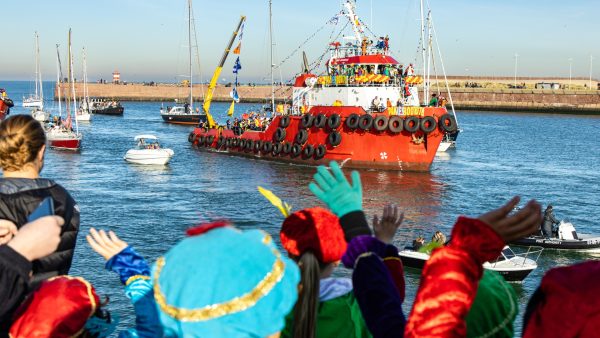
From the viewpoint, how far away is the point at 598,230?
21828mm

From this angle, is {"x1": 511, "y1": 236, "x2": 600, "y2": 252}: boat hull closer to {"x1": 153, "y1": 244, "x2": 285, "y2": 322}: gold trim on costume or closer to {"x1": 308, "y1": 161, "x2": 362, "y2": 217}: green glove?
{"x1": 308, "y1": 161, "x2": 362, "y2": 217}: green glove

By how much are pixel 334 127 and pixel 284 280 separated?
3019 centimetres

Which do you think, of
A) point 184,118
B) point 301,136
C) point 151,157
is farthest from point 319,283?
point 184,118

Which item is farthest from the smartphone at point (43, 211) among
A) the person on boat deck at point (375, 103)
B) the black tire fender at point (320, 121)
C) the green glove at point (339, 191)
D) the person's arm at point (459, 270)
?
the person on boat deck at point (375, 103)

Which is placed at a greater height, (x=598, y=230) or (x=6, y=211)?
(x=6, y=211)

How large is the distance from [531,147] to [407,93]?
73.4 ft

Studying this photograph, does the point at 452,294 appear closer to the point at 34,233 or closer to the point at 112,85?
the point at 34,233

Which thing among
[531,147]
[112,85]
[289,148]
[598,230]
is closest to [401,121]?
[289,148]

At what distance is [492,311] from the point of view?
84.4 inches

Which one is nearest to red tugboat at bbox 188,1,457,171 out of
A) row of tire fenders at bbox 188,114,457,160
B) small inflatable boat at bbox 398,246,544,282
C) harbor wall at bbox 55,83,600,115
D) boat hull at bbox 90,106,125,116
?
row of tire fenders at bbox 188,114,457,160

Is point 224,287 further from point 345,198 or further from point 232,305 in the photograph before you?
point 345,198

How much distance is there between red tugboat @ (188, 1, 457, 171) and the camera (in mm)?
31291

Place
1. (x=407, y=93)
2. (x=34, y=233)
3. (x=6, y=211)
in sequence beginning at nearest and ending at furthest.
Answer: (x=34, y=233) < (x=6, y=211) < (x=407, y=93)

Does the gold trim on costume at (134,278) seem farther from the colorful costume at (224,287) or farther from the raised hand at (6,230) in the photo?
the colorful costume at (224,287)
